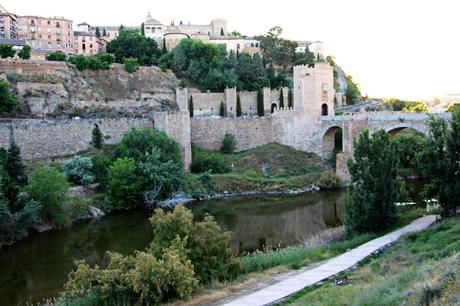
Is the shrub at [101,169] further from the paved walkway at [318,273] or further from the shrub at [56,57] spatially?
the paved walkway at [318,273]

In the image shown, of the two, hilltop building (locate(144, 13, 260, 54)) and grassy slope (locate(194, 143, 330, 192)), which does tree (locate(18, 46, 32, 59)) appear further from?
grassy slope (locate(194, 143, 330, 192))

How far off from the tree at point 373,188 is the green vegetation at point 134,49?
39.0 meters

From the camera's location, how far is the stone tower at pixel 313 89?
43.4 metres

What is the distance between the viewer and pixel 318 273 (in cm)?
1338

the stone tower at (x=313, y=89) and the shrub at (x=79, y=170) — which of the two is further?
the stone tower at (x=313, y=89)

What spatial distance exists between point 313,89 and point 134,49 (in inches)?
831

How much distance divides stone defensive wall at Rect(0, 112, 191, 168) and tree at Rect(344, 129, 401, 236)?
20.1 meters

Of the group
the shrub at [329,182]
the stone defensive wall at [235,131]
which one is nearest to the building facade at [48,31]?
the stone defensive wall at [235,131]

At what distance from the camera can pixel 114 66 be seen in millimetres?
51250

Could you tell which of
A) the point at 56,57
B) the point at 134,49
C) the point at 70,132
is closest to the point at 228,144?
the point at 70,132

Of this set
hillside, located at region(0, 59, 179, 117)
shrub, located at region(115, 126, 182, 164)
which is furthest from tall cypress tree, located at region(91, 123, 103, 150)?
hillside, located at region(0, 59, 179, 117)

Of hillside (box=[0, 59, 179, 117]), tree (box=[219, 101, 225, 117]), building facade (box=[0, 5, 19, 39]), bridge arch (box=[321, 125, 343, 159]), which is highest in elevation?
building facade (box=[0, 5, 19, 39])

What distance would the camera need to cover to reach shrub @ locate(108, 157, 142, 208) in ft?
102

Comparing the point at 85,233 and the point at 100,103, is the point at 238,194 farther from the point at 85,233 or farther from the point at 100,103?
the point at 100,103
